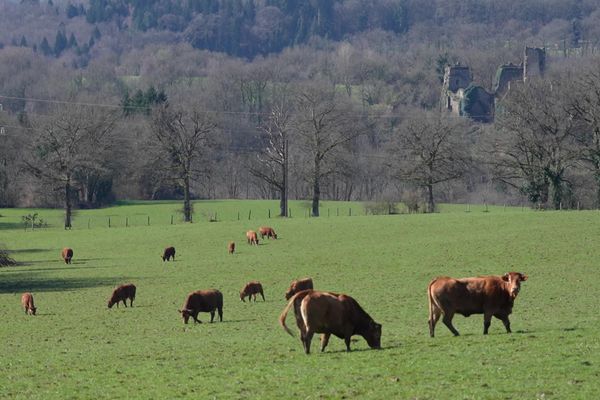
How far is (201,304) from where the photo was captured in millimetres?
31594

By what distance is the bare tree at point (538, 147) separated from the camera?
75.8m

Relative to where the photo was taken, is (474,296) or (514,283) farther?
(474,296)

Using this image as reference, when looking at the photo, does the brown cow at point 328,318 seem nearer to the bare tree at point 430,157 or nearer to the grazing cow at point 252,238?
the grazing cow at point 252,238

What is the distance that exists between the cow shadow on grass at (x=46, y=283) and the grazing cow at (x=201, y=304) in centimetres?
1243

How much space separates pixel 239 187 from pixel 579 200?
63.7 metres

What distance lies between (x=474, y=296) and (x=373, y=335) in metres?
2.64

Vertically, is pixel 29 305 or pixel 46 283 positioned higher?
pixel 29 305

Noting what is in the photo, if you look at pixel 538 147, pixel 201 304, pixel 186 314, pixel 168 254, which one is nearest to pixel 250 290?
pixel 201 304

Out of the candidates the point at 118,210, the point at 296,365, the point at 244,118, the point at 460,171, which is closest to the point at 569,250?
the point at 296,365

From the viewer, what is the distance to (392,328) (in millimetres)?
27047

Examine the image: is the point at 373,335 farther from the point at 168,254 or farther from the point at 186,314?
the point at 168,254

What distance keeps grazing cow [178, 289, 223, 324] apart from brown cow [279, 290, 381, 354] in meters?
10.0

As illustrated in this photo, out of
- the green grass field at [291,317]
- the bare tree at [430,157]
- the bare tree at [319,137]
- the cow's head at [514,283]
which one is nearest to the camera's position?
the green grass field at [291,317]

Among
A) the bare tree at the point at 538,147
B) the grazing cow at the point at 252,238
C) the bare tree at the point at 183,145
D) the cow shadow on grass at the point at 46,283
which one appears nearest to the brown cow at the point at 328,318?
the cow shadow on grass at the point at 46,283
